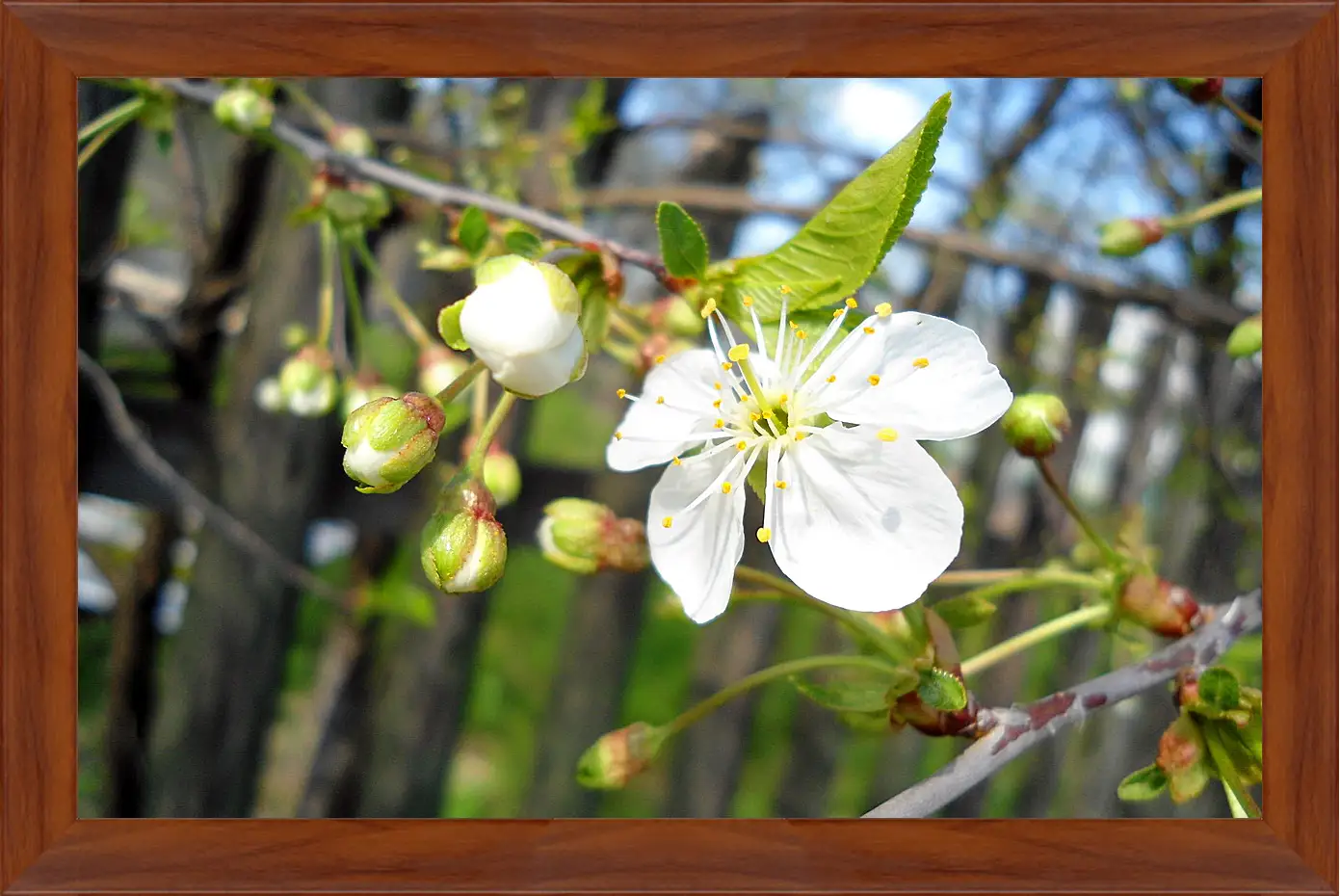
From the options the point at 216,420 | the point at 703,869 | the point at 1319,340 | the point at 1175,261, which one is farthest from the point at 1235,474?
the point at 216,420

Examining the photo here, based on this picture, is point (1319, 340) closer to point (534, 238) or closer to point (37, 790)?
point (534, 238)

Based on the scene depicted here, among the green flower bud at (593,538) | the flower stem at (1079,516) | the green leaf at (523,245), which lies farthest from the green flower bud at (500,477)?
the flower stem at (1079,516)

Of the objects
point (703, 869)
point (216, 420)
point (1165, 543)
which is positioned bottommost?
point (703, 869)

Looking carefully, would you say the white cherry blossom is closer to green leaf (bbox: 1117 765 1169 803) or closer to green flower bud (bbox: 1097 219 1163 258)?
green leaf (bbox: 1117 765 1169 803)

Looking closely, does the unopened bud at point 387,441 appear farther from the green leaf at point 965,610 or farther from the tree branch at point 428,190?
the green leaf at point 965,610

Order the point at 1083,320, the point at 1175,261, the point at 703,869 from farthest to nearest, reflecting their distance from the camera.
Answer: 1. the point at 1083,320
2. the point at 1175,261
3. the point at 703,869

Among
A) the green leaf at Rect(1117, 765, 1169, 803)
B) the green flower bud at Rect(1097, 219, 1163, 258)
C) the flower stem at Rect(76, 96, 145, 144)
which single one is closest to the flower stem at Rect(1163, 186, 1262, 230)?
the green flower bud at Rect(1097, 219, 1163, 258)
